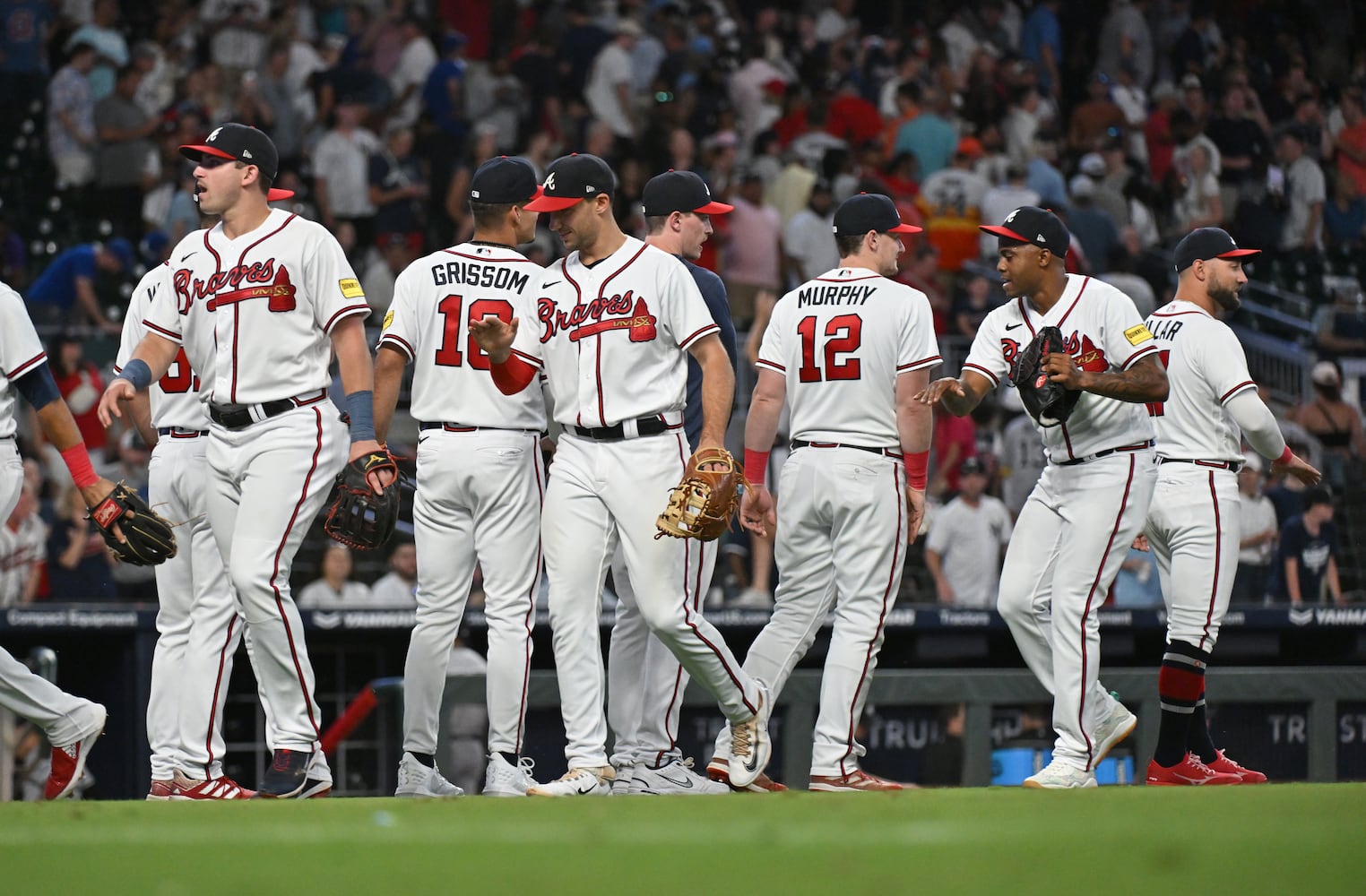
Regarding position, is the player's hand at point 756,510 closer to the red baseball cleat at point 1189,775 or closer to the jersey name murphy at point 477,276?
the jersey name murphy at point 477,276

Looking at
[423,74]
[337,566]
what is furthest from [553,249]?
A: [337,566]

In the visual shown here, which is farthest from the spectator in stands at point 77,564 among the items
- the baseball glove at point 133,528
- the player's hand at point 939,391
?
the player's hand at point 939,391

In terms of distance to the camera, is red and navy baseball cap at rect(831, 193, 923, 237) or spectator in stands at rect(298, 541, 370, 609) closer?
red and navy baseball cap at rect(831, 193, 923, 237)

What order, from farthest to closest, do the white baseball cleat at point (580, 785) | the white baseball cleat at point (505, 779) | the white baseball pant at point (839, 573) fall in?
the white baseball pant at point (839, 573) → the white baseball cleat at point (505, 779) → the white baseball cleat at point (580, 785)

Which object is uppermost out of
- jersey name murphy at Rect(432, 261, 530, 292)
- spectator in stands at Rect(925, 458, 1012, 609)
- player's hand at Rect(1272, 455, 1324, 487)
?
jersey name murphy at Rect(432, 261, 530, 292)

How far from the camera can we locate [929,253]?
46.8 feet

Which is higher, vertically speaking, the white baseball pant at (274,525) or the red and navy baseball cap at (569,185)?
the red and navy baseball cap at (569,185)

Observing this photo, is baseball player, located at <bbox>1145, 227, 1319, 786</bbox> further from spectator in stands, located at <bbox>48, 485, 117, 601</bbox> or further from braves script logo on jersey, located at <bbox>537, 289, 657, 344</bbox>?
spectator in stands, located at <bbox>48, 485, 117, 601</bbox>

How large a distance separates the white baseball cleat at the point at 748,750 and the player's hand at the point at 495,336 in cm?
145

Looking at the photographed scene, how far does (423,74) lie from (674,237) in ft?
30.4

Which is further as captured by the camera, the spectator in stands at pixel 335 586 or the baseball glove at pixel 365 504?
the spectator in stands at pixel 335 586

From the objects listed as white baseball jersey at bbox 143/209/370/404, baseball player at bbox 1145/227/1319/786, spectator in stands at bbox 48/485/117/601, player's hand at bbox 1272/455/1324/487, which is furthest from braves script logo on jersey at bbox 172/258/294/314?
spectator in stands at bbox 48/485/117/601

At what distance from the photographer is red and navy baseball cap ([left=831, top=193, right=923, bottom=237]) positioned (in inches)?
261

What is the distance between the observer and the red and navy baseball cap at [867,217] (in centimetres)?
662
